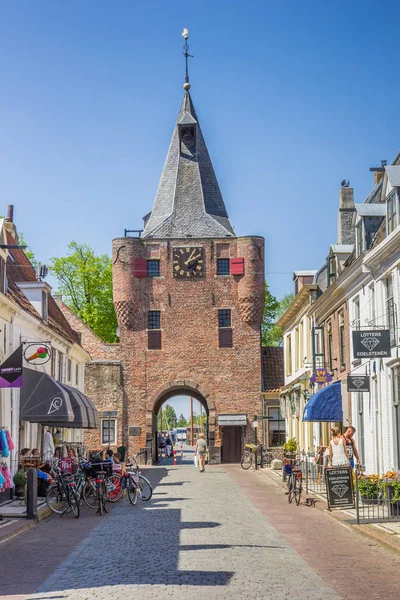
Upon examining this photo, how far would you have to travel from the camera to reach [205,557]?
36.2 feet

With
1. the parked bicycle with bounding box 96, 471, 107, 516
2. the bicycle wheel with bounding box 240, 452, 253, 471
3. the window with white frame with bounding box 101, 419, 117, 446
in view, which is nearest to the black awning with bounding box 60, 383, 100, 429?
the parked bicycle with bounding box 96, 471, 107, 516

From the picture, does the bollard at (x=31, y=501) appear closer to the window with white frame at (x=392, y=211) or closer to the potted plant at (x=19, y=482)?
the potted plant at (x=19, y=482)

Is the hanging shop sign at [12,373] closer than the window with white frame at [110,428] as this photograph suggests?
Yes

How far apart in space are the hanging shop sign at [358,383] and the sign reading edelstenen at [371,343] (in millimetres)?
2287

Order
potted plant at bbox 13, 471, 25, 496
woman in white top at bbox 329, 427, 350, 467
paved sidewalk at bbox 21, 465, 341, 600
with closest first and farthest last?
1. paved sidewalk at bbox 21, 465, 341, 600
2. woman in white top at bbox 329, 427, 350, 467
3. potted plant at bbox 13, 471, 25, 496

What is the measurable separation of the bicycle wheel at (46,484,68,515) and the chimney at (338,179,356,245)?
1674 cm

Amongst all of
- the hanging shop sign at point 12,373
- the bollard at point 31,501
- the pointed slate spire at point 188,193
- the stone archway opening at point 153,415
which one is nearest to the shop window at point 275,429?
the stone archway opening at point 153,415

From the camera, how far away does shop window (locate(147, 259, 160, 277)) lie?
48.9m

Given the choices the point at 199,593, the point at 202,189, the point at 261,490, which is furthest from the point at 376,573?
the point at 202,189

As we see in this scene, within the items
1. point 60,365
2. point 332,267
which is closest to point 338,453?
point 332,267

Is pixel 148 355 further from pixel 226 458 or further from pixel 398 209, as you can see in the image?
pixel 398 209

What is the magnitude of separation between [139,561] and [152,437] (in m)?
37.5

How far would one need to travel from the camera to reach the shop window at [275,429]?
47875mm

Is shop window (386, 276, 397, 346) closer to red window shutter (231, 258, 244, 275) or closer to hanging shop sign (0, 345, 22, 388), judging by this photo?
hanging shop sign (0, 345, 22, 388)
